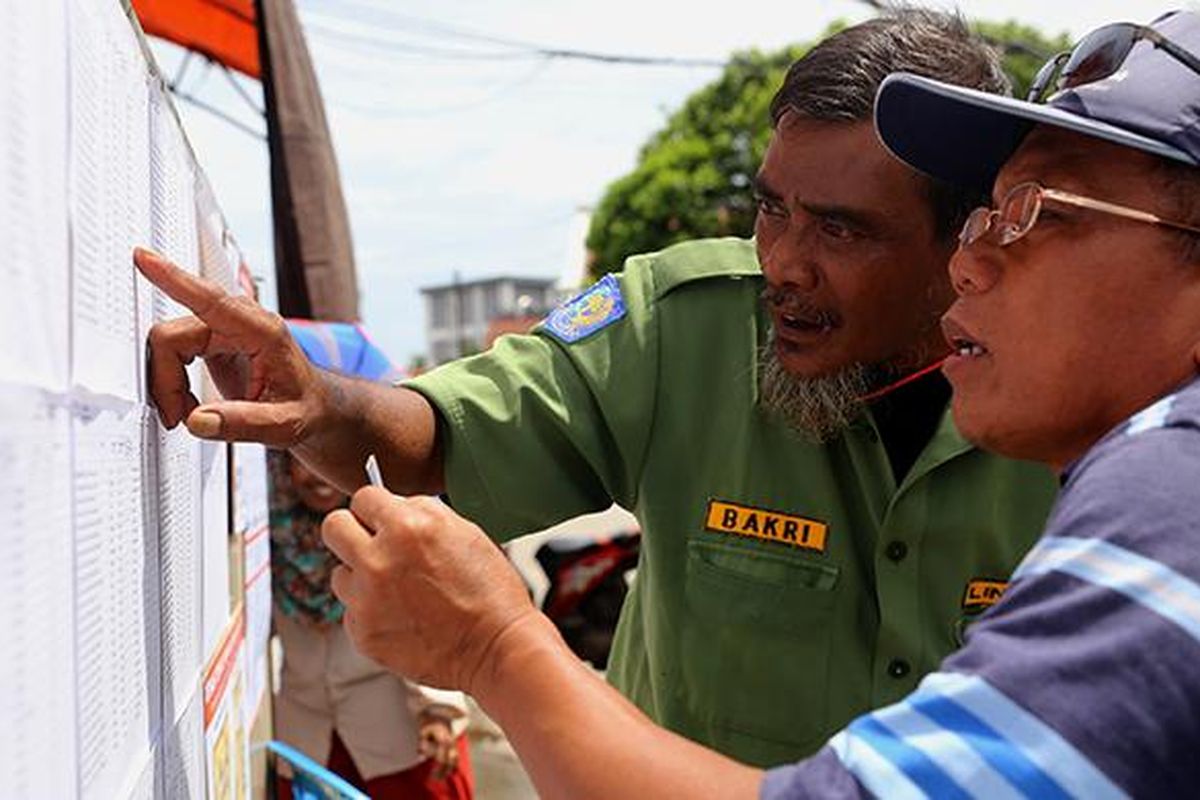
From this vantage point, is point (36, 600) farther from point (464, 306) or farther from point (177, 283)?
point (464, 306)

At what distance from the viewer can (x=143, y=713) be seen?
124cm

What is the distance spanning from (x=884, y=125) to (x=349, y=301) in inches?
126

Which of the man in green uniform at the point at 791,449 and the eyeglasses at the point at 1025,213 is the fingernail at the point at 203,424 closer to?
the man in green uniform at the point at 791,449

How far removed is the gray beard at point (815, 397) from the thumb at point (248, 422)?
0.74 meters

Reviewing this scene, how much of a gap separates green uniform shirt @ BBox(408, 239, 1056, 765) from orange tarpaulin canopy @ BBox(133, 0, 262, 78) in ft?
10.5

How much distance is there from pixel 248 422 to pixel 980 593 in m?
1.13

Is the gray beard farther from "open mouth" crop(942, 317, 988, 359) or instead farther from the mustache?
"open mouth" crop(942, 317, 988, 359)

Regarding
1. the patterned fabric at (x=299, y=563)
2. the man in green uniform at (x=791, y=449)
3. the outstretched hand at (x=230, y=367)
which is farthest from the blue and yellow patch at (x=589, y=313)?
the patterned fabric at (x=299, y=563)

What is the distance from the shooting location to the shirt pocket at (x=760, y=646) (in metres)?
2.05

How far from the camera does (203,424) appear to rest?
1392 millimetres

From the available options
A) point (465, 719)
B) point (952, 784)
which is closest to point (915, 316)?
point (952, 784)

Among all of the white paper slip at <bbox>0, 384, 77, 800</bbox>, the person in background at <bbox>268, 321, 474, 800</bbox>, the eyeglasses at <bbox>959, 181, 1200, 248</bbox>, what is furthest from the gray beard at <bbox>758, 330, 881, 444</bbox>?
the person in background at <bbox>268, 321, 474, 800</bbox>

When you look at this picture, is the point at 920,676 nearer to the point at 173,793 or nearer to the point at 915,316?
the point at 915,316

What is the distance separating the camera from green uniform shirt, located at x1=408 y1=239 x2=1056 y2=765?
204 centimetres
